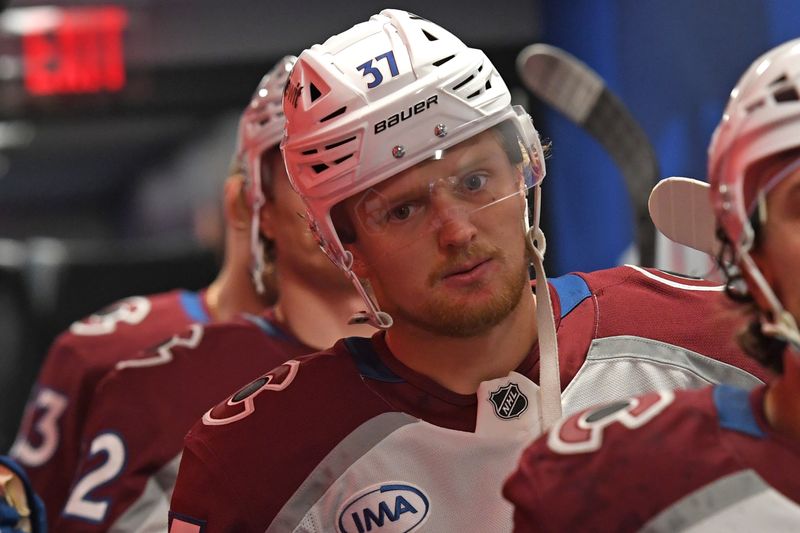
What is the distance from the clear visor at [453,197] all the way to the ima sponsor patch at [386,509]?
1.15ft

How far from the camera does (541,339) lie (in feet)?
7.30

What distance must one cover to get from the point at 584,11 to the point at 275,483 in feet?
9.34

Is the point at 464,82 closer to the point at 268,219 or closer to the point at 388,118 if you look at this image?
the point at 388,118

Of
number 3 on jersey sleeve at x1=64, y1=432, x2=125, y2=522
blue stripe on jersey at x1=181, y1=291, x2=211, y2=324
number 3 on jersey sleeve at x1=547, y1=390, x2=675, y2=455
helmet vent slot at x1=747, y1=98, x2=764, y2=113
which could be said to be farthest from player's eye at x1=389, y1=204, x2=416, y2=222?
blue stripe on jersey at x1=181, y1=291, x2=211, y2=324

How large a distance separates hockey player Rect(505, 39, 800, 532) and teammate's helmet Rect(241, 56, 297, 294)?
152 centimetres

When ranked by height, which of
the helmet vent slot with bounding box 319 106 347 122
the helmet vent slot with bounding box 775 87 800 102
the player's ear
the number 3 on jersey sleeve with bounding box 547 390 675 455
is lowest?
the player's ear

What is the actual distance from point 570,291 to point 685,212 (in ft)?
1.09

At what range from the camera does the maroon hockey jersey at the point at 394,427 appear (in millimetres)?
2205

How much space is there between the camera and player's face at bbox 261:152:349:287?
3035mm

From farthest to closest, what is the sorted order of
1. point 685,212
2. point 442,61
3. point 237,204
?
point 237,204, point 442,61, point 685,212

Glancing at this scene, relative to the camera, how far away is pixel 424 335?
2.29 metres

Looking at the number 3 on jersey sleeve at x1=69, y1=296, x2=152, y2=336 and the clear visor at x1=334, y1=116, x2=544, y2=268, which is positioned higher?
the clear visor at x1=334, y1=116, x2=544, y2=268

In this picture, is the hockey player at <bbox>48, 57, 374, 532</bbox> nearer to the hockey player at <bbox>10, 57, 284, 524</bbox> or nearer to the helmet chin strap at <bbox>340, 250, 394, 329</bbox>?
the hockey player at <bbox>10, 57, 284, 524</bbox>

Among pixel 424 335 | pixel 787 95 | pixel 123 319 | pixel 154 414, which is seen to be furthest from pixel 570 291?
pixel 123 319
